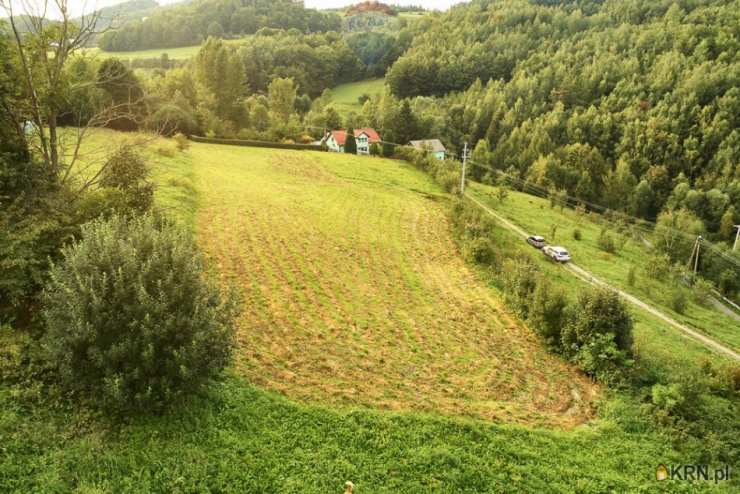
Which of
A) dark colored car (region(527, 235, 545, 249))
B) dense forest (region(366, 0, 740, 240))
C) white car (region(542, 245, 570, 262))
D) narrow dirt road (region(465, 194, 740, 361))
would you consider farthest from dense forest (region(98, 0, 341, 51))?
narrow dirt road (region(465, 194, 740, 361))

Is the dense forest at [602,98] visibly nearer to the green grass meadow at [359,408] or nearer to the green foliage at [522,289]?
the green foliage at [522,289]

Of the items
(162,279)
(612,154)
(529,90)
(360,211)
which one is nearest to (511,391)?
(162,279)

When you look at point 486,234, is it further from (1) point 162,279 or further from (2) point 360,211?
(1) point 162,279

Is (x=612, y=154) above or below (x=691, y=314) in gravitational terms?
above

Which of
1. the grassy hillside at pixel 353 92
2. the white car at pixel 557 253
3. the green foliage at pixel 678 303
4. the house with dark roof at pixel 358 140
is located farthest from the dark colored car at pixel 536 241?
the grassy hillside at pixel 353 92

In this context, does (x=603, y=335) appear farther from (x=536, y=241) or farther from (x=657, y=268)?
(x=657, y=268)

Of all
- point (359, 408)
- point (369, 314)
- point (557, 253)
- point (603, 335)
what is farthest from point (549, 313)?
point (557, 253)

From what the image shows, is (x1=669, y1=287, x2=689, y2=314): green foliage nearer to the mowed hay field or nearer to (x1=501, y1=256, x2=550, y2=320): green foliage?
the mowed hay field
